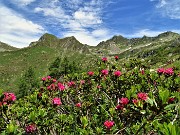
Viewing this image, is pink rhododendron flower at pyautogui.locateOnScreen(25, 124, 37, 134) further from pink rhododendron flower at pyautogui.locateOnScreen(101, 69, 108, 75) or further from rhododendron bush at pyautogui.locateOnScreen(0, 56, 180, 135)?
pink rhododendron flower at pyautogui.locateOnScreen(101, 69, 108, 75)

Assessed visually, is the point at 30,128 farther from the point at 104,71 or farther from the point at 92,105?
the point at 104,71

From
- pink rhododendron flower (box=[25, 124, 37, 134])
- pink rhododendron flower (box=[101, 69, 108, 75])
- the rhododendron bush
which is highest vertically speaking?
pink rhododendron flower (box=[101, 69, 108, 75])

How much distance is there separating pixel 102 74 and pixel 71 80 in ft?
9.06

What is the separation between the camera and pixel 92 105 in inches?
356

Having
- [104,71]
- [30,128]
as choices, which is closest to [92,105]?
[104,71]

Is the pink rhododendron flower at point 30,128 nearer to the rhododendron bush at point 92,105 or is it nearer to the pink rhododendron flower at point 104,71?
the rhododendron bush at point 92,105

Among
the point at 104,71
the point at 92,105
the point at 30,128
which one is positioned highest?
the point at 104,71

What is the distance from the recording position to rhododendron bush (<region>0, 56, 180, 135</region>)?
19.2 feet

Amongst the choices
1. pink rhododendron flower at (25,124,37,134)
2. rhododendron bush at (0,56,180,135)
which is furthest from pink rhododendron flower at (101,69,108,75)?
pink rhododendron flower at (25,124,37,134)

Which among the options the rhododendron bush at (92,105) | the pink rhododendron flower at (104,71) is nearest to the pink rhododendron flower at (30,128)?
the rhododendron bush at (92,105)

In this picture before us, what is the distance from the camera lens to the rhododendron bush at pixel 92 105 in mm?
5855

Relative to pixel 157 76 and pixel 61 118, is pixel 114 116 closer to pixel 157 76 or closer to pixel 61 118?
pixel 61 118

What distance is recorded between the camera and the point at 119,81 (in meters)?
8.98

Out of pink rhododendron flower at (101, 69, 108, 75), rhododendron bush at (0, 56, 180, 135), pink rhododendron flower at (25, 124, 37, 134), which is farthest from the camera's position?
pink rhododendron flower at (101, 69, 108, 75)
